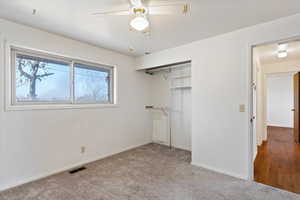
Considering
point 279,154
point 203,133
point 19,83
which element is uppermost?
point 19,83

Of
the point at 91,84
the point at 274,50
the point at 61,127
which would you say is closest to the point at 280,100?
the point at 274,50

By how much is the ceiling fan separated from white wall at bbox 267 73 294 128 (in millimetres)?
7107

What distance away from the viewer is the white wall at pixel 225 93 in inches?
89.4

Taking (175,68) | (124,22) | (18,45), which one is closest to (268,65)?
(175,68)

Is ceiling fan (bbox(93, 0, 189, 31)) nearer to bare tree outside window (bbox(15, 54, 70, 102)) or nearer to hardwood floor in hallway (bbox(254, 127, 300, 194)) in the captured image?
bare tree outside window (bbox(15, 54, 70, 102))

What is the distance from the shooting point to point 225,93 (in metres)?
2.52

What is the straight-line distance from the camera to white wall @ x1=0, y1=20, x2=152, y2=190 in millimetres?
2125

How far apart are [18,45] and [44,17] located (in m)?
0.60

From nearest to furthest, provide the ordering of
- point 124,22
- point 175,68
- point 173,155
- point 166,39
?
point 124,22, point 166,39, point 173,155, point 175,68

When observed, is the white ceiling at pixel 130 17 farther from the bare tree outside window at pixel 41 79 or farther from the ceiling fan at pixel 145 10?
the bare tree outside window at pixel 41 79

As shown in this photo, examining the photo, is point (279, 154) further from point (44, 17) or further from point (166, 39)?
point (44, 17)

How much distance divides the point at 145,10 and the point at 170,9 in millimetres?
312

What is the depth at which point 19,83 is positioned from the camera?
2.29m

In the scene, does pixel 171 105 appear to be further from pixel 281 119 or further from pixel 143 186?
pixel 281 119
